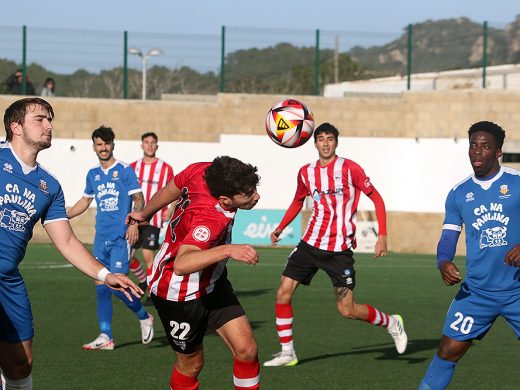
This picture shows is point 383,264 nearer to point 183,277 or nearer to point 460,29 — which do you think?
point 183,277

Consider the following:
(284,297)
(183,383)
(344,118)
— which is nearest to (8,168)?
(183,383)

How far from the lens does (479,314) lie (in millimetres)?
7148

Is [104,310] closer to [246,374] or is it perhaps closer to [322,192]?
[322,192]

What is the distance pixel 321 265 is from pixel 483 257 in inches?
129

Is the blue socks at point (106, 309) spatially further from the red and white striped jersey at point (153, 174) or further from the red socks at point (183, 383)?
the red and white striped jersey at point (153, 174)

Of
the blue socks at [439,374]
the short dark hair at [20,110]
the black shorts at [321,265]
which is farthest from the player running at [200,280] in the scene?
the black shorts at [321,265]

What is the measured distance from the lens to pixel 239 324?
6.94 metres

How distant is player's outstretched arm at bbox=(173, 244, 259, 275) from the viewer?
5809 mm

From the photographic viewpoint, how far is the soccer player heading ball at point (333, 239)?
10219mm

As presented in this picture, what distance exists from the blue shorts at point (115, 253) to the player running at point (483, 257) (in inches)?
180

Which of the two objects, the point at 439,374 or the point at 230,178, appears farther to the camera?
the point at 439,374

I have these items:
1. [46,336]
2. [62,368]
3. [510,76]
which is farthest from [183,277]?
[510,76]

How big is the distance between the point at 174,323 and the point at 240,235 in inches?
717

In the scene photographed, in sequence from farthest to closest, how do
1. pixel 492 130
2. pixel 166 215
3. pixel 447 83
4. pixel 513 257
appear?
pixel 447 83
pixel 166 215
pixel 492 130
pixel 513 257
